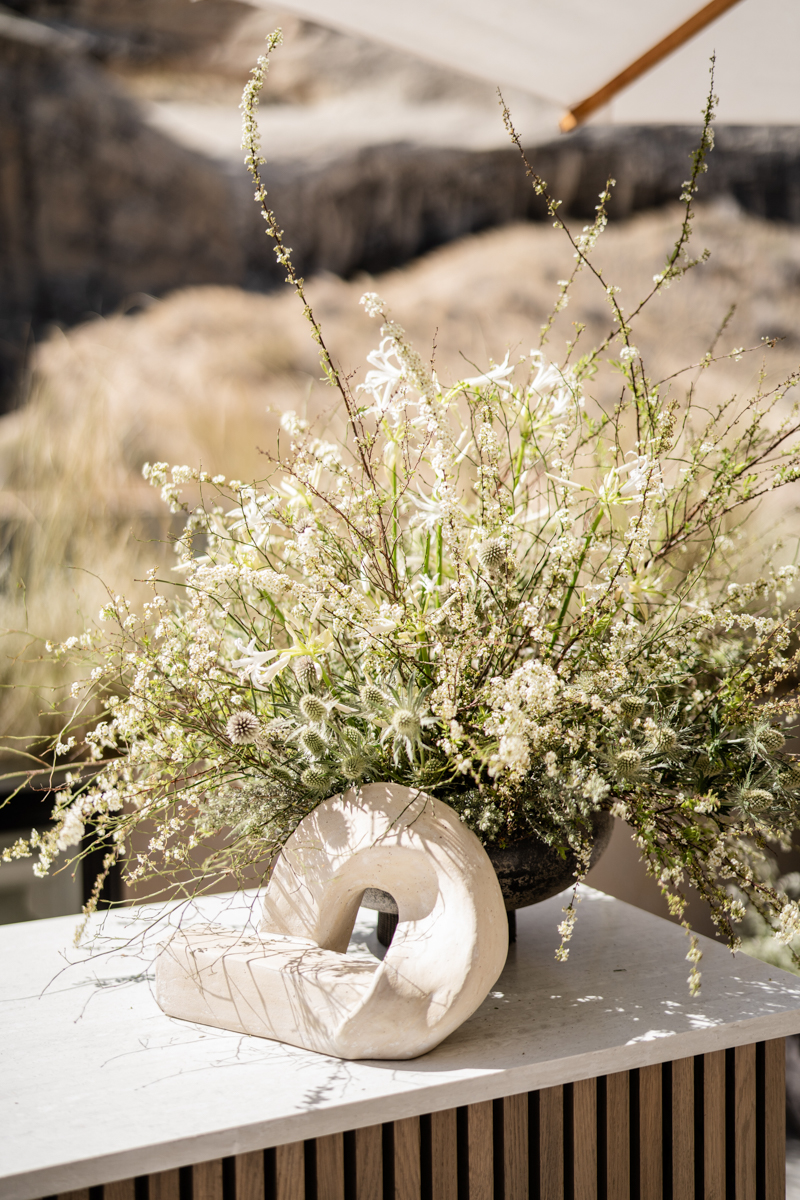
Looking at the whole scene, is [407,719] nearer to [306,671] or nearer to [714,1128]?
[306,671]

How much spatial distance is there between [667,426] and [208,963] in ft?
2.20

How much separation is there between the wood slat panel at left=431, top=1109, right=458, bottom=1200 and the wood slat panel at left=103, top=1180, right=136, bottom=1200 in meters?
0.24

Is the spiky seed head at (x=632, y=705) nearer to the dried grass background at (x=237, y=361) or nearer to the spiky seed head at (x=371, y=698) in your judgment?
the spiky seed head at (x=371, y=698)

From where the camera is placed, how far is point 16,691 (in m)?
1.78

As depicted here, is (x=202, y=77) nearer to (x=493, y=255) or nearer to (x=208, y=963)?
(x=493, y=255)

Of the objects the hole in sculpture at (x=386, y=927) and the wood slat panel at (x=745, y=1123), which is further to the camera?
the hole in sculpture at (x=386, y=927)

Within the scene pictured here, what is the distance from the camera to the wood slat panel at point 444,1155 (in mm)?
750

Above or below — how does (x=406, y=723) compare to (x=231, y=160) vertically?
below

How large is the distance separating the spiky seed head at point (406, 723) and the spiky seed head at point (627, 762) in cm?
18

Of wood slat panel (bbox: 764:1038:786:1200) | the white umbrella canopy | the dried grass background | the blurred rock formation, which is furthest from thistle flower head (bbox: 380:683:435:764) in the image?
the blurred rock formation

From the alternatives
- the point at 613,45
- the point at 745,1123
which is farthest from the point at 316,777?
the point at 613,45

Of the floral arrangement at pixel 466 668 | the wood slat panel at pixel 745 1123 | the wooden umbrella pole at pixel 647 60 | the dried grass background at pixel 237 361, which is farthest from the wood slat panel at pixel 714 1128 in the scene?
the wooden umbrella pole at pixel 647 60

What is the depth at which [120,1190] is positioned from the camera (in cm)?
66

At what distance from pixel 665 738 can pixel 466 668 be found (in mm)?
194
